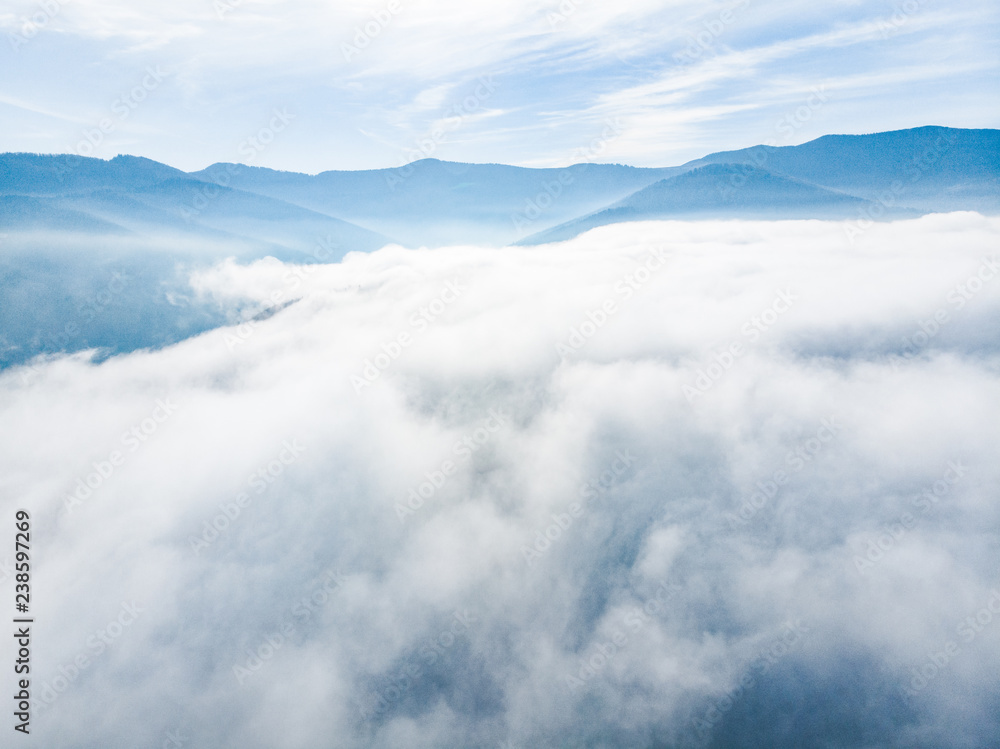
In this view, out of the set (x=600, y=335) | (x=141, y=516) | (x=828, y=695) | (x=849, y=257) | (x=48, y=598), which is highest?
(x=849, y=257)

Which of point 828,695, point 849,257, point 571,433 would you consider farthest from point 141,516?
point 849,257

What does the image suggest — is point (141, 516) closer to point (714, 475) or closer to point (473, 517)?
point (473, 517)

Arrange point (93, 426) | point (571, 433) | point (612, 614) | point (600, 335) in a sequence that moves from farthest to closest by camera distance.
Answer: point (93, 426) < point (600, 335) < point (571, 433) < point (612, 614)

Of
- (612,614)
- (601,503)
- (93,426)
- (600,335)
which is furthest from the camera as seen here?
(93,426)

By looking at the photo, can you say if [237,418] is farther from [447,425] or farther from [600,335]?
[600,335]

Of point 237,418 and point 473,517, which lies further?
point 237,418

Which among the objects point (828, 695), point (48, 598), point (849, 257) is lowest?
point (828, 695)

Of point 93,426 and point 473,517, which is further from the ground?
point 93,426

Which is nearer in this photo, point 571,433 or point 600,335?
point 571,433

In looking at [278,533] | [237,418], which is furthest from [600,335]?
[237,418]
